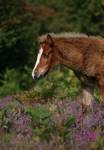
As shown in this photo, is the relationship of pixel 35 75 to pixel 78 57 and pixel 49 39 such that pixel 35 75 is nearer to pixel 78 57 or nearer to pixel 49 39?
pixel 49 39

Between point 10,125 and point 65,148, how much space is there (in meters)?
2.31

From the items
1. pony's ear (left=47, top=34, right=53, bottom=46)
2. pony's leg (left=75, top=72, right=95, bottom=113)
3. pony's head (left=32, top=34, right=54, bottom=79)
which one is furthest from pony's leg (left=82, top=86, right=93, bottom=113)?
pony's ear (left=47, top=34, right=53, bottom=46)

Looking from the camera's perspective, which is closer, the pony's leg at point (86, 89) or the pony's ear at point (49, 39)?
the pony's ear at point (49, 39)

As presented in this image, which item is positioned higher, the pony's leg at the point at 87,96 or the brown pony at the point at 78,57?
the brown pony at the point at 78,57

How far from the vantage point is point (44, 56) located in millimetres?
13312

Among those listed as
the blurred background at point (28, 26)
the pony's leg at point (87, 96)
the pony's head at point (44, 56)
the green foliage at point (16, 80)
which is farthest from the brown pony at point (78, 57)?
the green foliage at point (16, 80)

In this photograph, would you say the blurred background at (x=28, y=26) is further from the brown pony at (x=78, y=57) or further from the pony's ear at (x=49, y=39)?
the pony's ear at (x=49, y=39)

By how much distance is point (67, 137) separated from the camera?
Result: 389 inches

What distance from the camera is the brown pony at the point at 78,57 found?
13375mm

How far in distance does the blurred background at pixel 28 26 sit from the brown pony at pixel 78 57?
14029 mm

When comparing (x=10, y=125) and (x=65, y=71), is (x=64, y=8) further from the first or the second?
(x=10, y=125)

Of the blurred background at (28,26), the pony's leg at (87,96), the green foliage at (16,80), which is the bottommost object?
the blurred background at (28,26)

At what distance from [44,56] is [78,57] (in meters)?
0.62

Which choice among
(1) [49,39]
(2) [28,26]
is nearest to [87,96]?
(1) [49,39]
